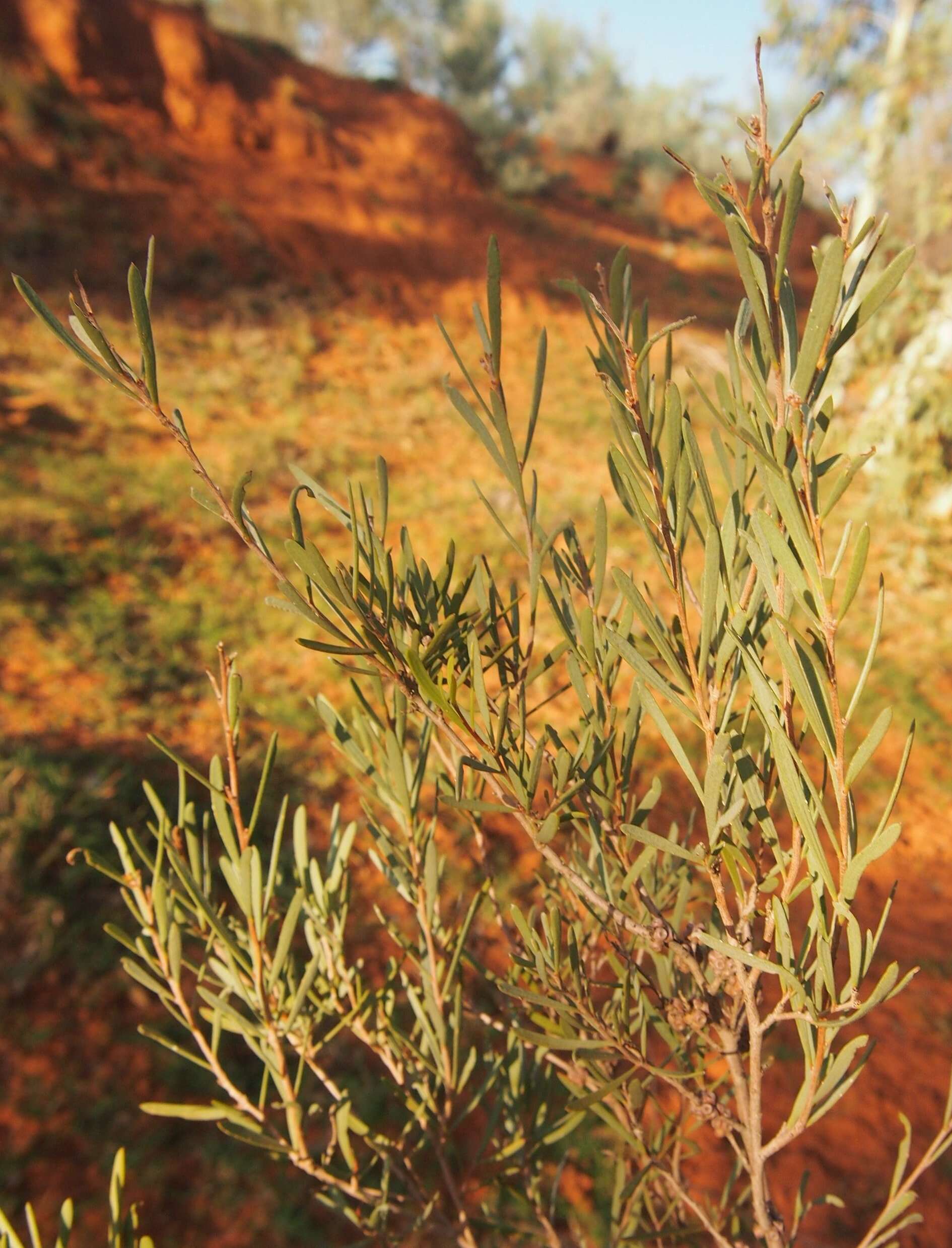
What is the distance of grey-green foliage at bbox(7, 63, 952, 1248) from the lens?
40cm

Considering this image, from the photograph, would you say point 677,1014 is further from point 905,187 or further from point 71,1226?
point 905,187

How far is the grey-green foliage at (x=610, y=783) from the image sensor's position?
40cm

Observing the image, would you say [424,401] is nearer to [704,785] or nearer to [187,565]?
[187,565]

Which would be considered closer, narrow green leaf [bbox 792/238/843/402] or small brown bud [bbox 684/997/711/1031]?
narrow green leaf [bbox 792/238/843/402]

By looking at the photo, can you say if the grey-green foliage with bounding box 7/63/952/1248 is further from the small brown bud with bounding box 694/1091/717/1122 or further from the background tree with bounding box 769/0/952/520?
the background tree with bounding box 769/0/952/520

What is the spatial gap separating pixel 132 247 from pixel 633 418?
9438 mm

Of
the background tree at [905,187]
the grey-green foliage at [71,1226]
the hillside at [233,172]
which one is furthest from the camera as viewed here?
the hillside at [233,172]

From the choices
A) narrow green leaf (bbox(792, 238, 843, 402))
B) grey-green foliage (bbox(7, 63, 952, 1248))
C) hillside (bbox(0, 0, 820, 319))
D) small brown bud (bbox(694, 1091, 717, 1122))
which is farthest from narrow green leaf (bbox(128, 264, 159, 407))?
hillside (bbox(0, 0, 820, 319))

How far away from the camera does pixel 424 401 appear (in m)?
7.51

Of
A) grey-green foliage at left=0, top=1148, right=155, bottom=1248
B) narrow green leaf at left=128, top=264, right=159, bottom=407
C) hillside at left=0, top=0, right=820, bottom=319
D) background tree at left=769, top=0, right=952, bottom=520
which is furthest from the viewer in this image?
hillside at left=0, top=0, right=820, bottom=319

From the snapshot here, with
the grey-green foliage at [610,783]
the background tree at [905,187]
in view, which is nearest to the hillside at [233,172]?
the background tree at [905,187]

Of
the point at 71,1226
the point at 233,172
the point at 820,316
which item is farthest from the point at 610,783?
the point at 233,172

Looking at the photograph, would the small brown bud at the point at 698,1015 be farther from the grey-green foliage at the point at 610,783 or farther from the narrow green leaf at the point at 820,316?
the narrow green leaf at the point at 820,316

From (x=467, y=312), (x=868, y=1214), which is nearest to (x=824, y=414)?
(x=868, y=1214)
